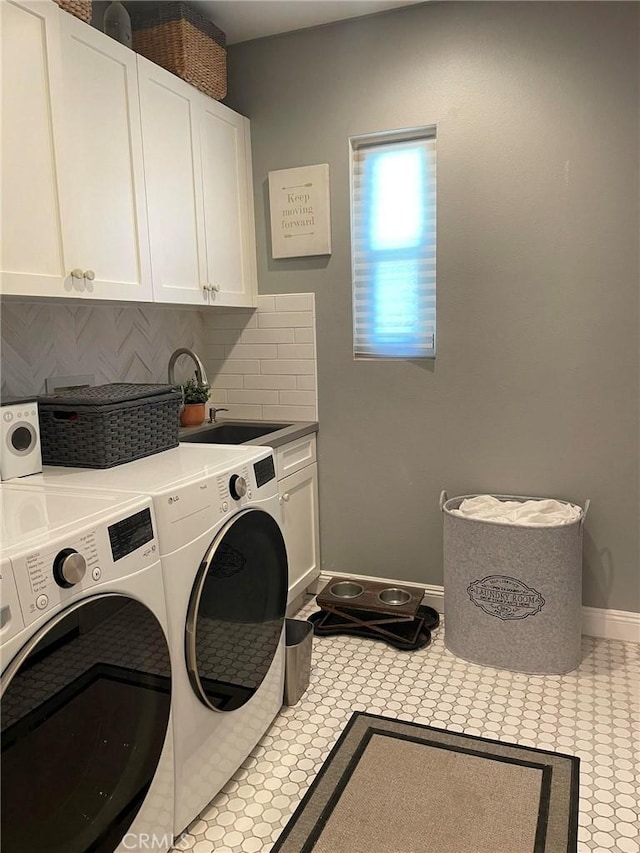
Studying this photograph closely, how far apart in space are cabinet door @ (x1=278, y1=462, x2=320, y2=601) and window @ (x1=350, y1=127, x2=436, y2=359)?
65 cm

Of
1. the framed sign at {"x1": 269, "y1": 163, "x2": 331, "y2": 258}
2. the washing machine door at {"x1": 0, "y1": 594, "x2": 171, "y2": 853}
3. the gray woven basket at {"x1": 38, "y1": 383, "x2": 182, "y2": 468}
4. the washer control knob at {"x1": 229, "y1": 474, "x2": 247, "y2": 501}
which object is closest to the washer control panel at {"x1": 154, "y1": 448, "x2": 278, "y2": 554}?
the washer control knob at {"x1": 229, "y1": 474, "x2": 247, "y2": 501}

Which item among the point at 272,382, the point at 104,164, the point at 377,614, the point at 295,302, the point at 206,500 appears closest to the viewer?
the point at 206,500

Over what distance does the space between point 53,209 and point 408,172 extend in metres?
1.53

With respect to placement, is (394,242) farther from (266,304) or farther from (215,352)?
(215,352)

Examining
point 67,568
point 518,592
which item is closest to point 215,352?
point 518,592

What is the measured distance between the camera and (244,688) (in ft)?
6.08

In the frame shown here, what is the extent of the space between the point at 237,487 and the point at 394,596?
4.24 ft

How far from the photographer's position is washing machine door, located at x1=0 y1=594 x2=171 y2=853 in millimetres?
1088

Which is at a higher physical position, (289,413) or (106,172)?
(106,172)

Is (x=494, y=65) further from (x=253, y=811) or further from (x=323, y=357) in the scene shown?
(x=253, y=811)

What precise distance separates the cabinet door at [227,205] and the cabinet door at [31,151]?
84cm

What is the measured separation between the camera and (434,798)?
1771 millimetres

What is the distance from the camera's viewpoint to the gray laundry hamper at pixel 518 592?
232 centimetres

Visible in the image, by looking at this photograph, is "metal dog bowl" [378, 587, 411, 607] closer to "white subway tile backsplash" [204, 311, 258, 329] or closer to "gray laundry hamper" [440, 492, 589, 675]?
"gray laundry hamper" [440, 492, 589, 675]
